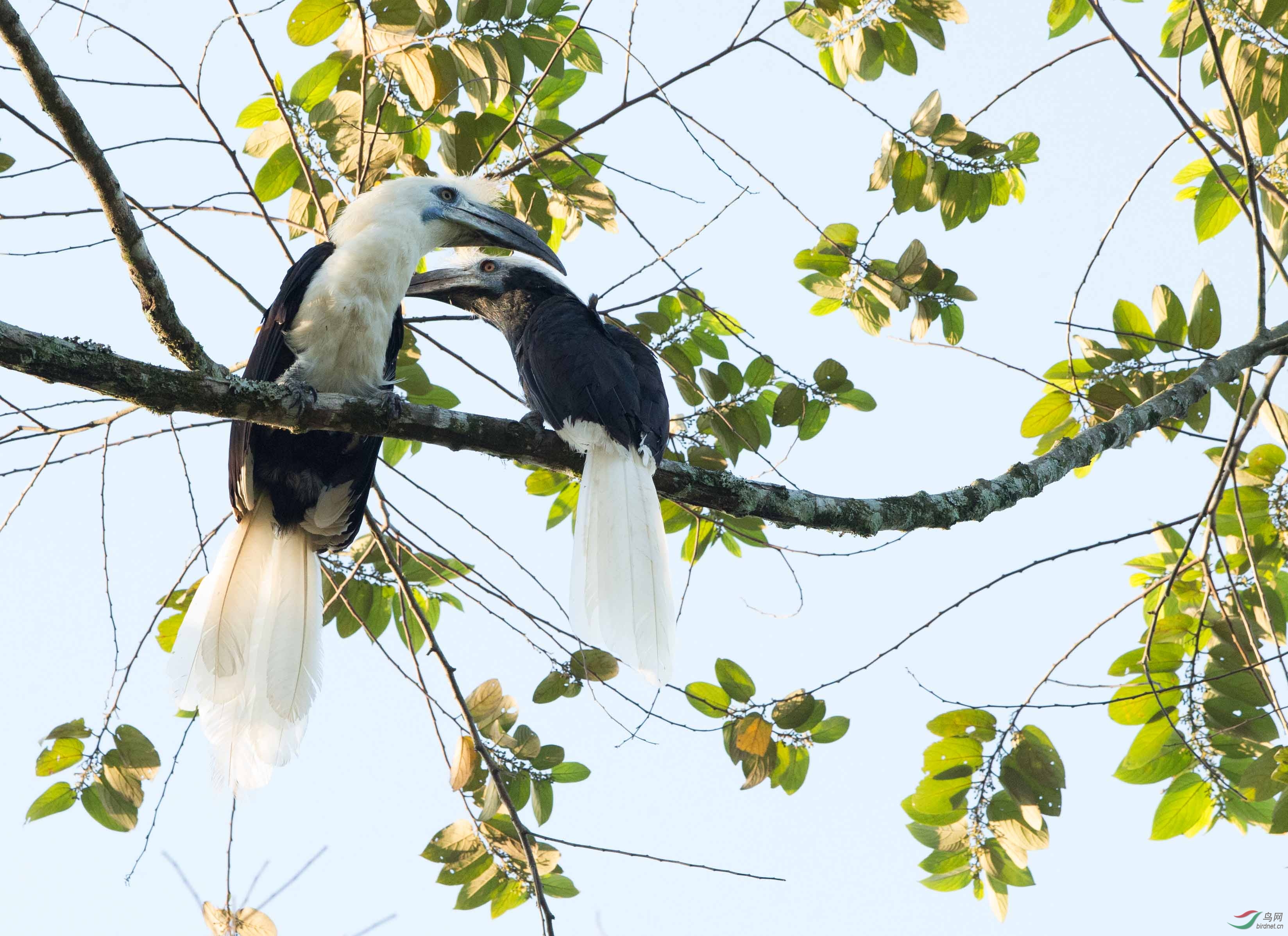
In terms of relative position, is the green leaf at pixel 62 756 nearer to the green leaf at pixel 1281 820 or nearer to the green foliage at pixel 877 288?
the green foliage at pixel 877 288

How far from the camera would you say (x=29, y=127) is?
2305mm

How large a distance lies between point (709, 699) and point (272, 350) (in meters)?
1.48

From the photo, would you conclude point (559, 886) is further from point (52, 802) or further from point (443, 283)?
point (443, 283)

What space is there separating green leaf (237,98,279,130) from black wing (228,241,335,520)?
375 millimetres

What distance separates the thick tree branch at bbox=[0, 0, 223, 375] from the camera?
2.09m

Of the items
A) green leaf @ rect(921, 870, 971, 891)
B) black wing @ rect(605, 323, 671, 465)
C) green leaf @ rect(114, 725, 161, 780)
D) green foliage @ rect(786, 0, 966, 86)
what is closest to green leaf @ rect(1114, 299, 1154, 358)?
green foliage @ rect(786, 0, 966, 86)

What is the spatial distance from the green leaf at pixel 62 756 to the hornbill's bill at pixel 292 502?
1.02 feet

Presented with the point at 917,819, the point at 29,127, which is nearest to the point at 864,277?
the point at 917,819

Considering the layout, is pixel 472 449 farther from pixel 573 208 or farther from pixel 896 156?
pixel 896 156

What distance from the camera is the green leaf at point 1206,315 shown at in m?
2.91

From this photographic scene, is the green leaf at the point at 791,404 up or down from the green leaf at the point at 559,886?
up

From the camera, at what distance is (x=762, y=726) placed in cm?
276

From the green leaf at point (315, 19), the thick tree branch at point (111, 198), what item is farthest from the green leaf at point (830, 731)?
the green leaf at point (315, 19)

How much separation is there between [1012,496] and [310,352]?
189cm
